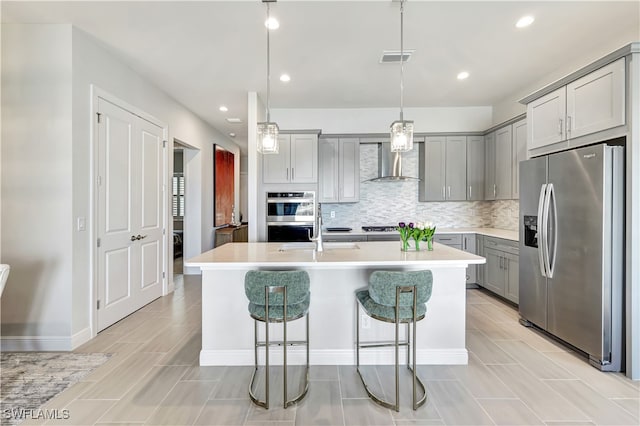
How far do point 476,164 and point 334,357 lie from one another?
3900 millimetres

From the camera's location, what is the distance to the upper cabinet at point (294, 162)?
4.65m

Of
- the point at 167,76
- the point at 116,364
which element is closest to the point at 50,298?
the point at 116,364

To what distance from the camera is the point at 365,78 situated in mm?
3869

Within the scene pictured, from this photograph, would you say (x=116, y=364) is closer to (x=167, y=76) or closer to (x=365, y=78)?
(x=167, y=76)

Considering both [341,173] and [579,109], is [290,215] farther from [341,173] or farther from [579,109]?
[579,109]

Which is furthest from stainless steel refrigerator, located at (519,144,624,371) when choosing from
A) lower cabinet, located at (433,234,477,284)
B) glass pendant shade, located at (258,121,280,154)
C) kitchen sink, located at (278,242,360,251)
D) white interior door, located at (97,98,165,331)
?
white interior door, located at (97,98,165,331)

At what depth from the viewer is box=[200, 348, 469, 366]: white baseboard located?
2.50m

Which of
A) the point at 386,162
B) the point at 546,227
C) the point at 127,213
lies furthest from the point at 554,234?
the point at 127,213

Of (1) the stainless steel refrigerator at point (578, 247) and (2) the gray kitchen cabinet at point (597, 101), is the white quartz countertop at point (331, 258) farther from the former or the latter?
(2) the gray kitchen cabinet at point (597, 101)

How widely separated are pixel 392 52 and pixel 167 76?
2.72 metres

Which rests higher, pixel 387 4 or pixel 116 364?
pixel 387 4

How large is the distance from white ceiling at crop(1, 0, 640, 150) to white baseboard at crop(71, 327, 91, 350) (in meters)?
2.81

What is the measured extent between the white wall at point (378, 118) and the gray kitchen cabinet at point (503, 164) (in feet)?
2.43

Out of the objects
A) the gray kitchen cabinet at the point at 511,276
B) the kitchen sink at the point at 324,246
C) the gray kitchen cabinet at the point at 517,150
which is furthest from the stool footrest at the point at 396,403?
the gray kitchen cabinet at the point at 517,150
